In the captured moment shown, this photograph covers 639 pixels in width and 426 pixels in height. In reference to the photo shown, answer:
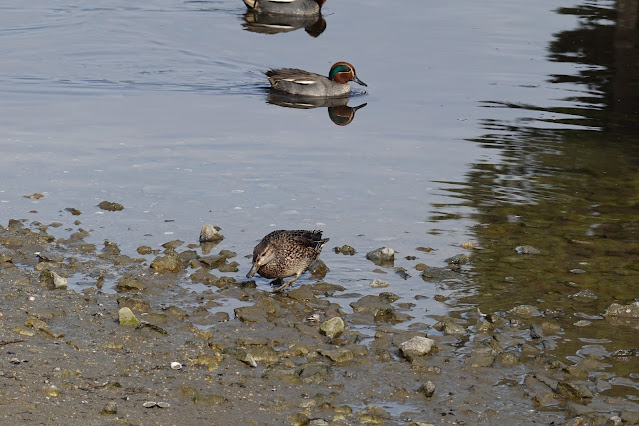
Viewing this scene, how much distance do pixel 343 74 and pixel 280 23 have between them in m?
7.25

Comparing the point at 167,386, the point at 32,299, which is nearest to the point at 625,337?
the point at 167,386

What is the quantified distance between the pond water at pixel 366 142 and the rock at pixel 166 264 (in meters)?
0.70

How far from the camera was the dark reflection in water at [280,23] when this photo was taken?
22.8 meters

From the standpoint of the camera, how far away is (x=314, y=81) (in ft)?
57.4

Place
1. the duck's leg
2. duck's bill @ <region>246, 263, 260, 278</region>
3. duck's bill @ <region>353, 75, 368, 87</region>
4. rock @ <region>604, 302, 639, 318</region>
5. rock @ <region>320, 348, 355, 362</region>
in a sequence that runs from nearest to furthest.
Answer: rock @ <region>320, 348, 355, 362</region>
rock @ <region>604, 302, 639, 318</region>
duck's bill @ <region>246, 263, 260, 278</region>
the duck's leg
duck's bill @ <region>353, 75, 368, 87</region>

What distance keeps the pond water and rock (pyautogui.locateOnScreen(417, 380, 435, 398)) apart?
1399mm

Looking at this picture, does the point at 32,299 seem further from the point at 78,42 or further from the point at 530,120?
the point at 78,42

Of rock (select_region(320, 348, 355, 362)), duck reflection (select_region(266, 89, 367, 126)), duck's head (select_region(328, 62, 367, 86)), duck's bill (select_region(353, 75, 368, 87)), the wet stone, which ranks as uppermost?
duck's head (select_region(328, 62, 367, 86))

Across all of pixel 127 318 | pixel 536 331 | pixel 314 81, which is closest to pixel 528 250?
pixel 536 331

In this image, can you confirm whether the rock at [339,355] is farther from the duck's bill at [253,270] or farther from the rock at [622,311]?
the rock at [622,311]

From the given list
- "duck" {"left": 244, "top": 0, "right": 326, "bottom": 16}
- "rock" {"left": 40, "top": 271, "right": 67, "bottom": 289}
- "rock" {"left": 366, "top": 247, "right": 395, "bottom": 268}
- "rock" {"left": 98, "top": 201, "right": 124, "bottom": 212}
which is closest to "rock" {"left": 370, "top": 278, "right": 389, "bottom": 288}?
"rock" {"left": 366, "top": 247, "right": 395, "bottom": 268}

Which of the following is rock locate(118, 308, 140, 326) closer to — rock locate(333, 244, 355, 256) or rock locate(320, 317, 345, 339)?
rock locate(320, 317, 345, 339)

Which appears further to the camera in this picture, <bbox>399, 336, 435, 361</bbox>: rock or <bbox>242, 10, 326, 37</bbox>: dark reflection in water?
<bbox>242, 10, 326, 37</bbox>: dark reflection in water

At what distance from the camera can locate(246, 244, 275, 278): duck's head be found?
8.61 metres
